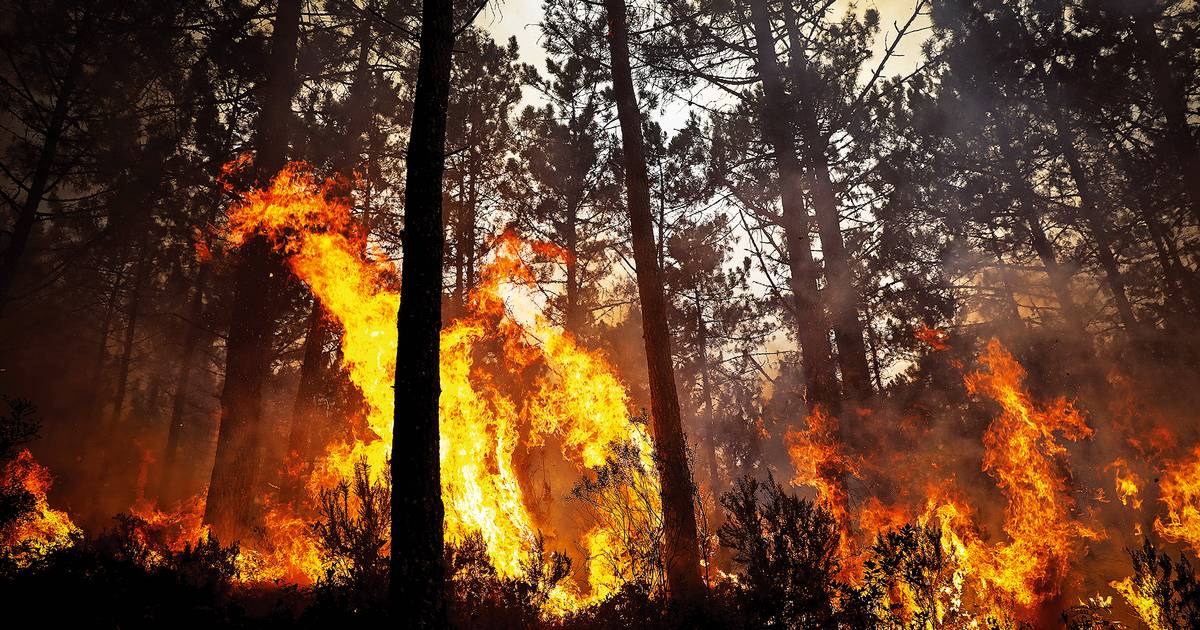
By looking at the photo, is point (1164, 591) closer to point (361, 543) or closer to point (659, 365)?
point (659, 365)

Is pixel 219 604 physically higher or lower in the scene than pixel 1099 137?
lower

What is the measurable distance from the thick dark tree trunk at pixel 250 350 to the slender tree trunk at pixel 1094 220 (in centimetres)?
1894

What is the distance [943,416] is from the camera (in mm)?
11844

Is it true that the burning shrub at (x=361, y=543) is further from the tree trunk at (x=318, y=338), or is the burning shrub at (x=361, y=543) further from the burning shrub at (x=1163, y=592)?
the burning shrub at (x=1163, y=592)

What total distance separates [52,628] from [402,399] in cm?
401

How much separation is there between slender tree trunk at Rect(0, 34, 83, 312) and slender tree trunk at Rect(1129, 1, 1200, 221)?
77.1 feet

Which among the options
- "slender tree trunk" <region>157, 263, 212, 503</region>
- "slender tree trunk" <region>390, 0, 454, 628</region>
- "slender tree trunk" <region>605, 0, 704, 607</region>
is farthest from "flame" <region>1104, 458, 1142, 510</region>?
"slender tree trunk" <region>157, 263, 212, 503</region>

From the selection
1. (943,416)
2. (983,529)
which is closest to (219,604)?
(983,529)

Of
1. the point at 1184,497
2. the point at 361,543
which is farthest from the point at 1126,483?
the point at 361,543

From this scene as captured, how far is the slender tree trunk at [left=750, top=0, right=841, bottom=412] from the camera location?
9.88 m

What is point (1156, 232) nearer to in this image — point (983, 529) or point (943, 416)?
point (943, 416)

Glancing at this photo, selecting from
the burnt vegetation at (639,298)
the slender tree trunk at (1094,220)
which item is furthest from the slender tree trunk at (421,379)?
the slender tree trunk at (1094,220)

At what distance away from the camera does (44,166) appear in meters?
11.3

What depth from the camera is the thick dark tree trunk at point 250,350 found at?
945 centimetres
